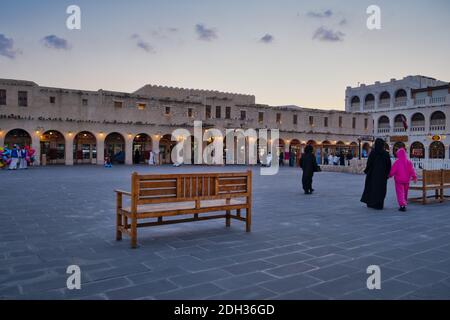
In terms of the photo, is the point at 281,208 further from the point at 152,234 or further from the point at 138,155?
the point at 138,155

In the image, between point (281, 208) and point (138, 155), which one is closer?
point (281, 208)

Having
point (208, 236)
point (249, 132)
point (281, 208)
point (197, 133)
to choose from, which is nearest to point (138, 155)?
point (197, 133)

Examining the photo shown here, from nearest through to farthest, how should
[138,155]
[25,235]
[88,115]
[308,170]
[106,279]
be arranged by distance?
[106,279] → [25,235] → [308,170] → [88,115] → [138,155]

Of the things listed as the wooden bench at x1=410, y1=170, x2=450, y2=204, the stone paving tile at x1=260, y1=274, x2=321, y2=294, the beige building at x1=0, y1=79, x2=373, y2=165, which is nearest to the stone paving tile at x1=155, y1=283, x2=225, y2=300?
the stone paving tile at x1=260, y1=274, x2=321, y2=294

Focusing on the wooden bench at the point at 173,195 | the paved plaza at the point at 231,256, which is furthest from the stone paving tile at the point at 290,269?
the wooden bench at the point at 173,195

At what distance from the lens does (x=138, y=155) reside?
37.7 m

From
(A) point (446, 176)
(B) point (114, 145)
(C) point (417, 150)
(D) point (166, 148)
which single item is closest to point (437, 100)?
(C) point (417, 150)

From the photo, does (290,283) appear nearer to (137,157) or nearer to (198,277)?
(198,277)

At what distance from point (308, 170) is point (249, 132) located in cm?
2923

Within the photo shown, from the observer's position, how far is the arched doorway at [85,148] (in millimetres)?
35062

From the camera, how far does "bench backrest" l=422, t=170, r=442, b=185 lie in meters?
9.21

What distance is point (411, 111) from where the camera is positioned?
46375 millimetres

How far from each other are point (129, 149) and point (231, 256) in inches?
1275

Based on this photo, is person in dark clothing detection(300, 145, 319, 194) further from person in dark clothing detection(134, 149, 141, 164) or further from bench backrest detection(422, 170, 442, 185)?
person in dark clothing detection(134, 149, 141, 164)
